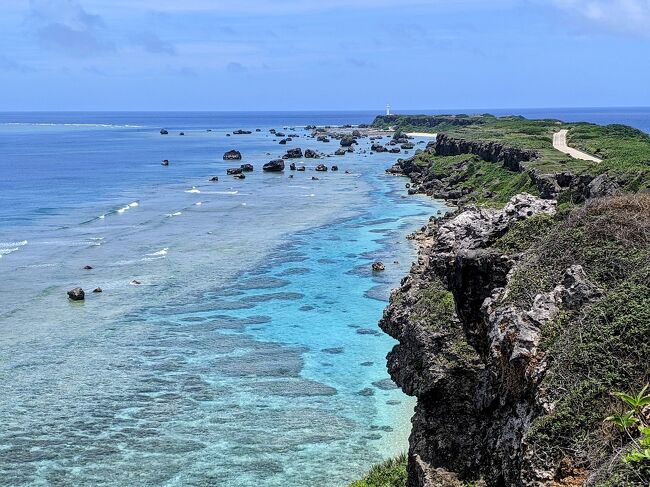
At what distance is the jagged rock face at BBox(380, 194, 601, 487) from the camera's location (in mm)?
15938

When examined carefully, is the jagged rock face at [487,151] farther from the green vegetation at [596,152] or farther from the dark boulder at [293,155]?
the dark boulder at [293,155]

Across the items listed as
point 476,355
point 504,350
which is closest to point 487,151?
point 476,355

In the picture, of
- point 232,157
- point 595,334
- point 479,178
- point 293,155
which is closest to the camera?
point 595,334

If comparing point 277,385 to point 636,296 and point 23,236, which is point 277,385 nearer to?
point 636,296

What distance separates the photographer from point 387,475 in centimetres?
2658

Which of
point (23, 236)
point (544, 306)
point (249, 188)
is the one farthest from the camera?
point (249, 188)

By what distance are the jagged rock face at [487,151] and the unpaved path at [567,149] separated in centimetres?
547

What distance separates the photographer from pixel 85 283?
2488 inches

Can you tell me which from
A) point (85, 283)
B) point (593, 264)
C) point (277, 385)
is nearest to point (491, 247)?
point (593, 264)

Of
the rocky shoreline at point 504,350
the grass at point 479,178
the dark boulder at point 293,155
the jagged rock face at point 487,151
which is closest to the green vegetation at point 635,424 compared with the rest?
the rocky shoreline at point 504,350

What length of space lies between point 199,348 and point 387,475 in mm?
22185

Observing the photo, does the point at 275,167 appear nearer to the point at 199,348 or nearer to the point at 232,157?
the point at 232,157

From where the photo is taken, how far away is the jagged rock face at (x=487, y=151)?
98.4 meters

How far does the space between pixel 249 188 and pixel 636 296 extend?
403 feet
